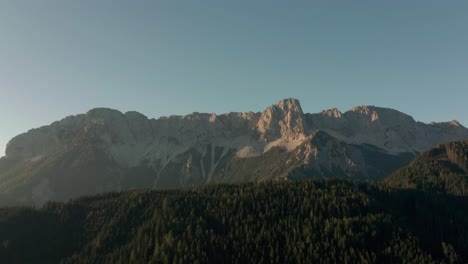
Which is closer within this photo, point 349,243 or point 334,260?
point 334,260

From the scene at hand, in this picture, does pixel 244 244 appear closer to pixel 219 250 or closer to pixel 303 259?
pixel 219 250

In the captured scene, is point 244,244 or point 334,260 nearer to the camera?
point 334,260

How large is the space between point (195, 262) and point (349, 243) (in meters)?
69.1

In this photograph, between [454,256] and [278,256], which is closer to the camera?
[278,256]

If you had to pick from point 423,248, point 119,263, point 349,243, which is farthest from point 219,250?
point 423,248

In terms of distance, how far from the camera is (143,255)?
198 meters

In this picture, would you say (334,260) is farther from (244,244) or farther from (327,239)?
(244,244)

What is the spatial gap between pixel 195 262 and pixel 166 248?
72.9ft

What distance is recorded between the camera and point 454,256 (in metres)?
198

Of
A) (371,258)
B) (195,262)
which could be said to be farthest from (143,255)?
(371,258)

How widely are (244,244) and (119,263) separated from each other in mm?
54727

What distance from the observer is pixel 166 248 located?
197 meters

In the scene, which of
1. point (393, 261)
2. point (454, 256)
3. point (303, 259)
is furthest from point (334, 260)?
point (454, 256)

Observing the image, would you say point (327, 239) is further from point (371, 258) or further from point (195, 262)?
point (195, 262)
